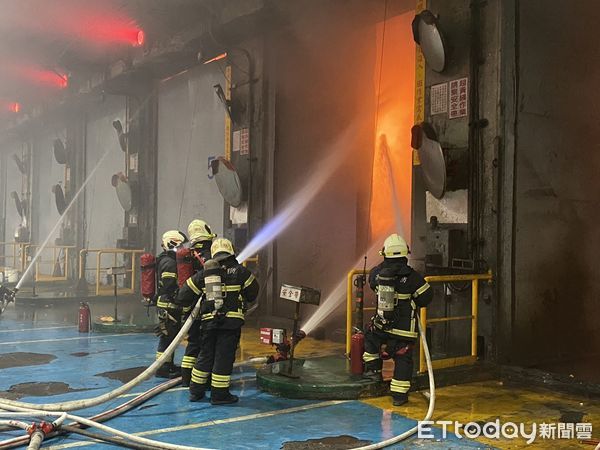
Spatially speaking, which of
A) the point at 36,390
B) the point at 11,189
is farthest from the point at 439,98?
the point at 11,189

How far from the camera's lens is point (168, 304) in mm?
6980

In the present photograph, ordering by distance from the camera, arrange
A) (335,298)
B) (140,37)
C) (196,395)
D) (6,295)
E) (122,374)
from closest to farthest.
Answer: (196,395) < (122,374) < (335,298) < (6,295) < (140,37)

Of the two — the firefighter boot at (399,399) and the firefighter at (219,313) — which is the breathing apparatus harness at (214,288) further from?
the firefighter boot at (399,399)

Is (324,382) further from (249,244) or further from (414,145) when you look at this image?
(249,244)

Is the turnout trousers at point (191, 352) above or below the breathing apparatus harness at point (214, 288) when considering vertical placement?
below

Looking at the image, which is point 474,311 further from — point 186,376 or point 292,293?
point 186,376

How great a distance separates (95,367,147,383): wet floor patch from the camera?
706cm

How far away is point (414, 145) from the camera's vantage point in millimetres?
7789

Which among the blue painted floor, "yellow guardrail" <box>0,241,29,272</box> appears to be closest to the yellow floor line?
the blue painted floor

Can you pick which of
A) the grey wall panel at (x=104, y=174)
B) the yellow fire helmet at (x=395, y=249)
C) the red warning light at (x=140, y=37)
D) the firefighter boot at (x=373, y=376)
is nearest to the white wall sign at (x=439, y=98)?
the yellow fire helmet at (x=395, y=249)

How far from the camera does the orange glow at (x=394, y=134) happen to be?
11.0 meters

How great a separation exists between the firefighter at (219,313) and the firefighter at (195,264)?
15.0 inches

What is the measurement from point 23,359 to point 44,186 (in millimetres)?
16561

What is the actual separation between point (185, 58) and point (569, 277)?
9.10 metres
